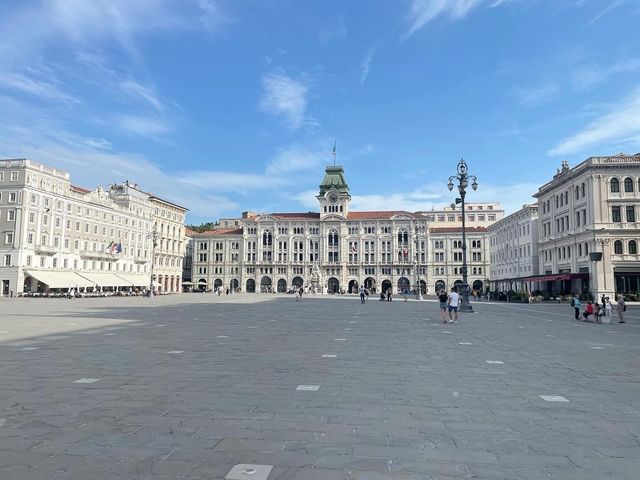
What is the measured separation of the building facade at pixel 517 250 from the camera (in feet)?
234

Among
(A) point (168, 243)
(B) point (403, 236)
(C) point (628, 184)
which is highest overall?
(B) point (403, 236)

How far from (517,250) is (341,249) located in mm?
46783

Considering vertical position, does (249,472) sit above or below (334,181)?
below

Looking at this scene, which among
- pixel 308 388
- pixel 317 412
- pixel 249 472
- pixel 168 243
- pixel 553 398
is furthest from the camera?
pixel 168 243

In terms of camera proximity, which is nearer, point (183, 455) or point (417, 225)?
point (183, 455)

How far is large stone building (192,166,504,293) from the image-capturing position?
4429 inches

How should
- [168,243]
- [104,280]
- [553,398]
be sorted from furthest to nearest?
[168,243] < [104,280] < [553,398]

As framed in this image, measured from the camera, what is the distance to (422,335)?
17.9m

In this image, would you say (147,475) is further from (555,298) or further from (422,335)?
(555,298)

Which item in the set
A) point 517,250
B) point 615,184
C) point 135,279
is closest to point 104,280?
point 135,279

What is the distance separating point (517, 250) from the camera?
258ft

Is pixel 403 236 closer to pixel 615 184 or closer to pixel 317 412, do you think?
pixel 615 184

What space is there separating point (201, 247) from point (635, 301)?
98.9 m

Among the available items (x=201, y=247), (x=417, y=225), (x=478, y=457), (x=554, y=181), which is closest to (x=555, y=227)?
(x=554, y=181)
